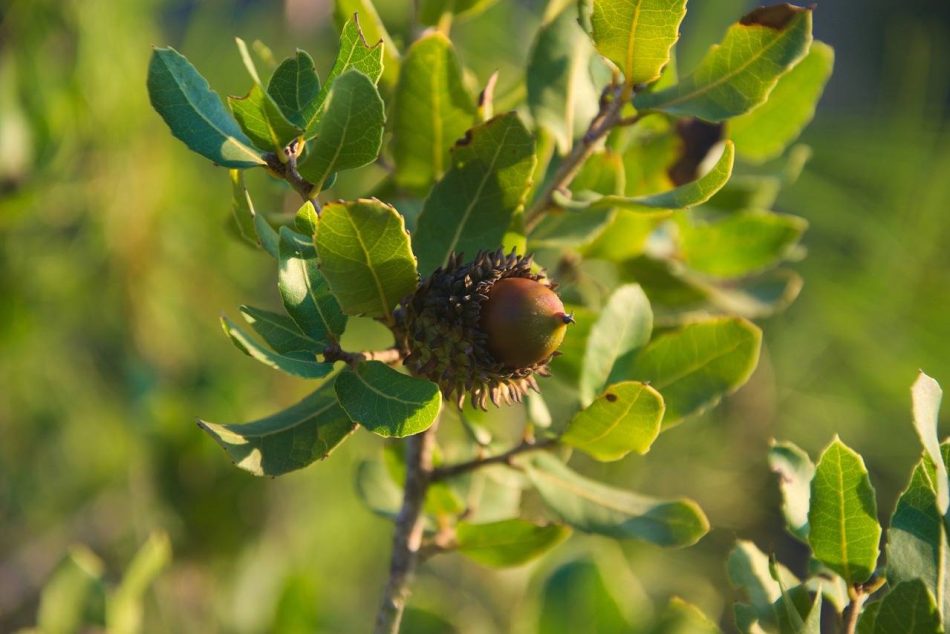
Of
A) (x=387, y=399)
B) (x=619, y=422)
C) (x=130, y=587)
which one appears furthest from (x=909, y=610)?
(x=130, y=587)

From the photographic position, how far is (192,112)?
1.69 feet

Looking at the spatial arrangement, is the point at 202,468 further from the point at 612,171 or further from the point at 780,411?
the point at 780,411

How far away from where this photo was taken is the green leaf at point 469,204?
0.57m

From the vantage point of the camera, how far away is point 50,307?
4.98 feet

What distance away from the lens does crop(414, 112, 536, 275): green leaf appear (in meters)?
0.57

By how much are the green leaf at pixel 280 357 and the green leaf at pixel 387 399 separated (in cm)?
2

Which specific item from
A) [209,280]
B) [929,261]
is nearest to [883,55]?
[929,261]

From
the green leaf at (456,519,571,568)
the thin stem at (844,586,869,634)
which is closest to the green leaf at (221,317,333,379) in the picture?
the green leaf at (456,519,571,568)

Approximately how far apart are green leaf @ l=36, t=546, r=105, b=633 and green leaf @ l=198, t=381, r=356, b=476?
0.44 meters

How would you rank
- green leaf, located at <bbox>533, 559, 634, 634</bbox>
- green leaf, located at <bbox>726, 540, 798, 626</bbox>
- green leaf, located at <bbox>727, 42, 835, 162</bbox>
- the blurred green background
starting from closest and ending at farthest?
green leaf, located at <bbox>726, 540, 798, 626</bbox>
green leaf, located at <bbox>727, 42, 835, 162</bbox>
green leaf, located at <bbox>533, 559, 634, 634</bbox>
the blurred green background

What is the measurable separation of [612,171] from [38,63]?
951 mm

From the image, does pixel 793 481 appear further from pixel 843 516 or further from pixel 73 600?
pixel 73 600

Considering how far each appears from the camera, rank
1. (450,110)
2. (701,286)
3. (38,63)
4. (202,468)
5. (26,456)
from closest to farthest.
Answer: (450,110) < (701,286) < (202,468) < (38,63) < (26,456)

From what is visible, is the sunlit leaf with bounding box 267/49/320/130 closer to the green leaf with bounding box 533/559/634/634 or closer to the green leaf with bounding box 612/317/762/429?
the green leaf with bounding box 612/317/762/429
